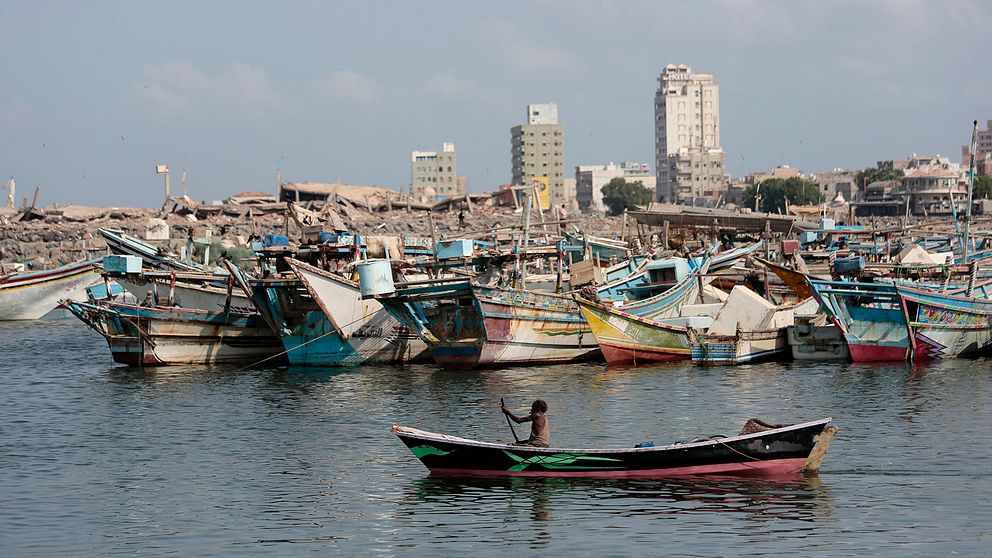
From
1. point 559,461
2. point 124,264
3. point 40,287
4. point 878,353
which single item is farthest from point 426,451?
point 40,287

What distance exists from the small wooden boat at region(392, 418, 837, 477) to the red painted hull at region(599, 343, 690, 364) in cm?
1240

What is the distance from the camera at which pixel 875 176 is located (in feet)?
528

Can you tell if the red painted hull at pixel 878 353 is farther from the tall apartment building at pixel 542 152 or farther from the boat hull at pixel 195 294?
the tall apartment building at pixel 542 152

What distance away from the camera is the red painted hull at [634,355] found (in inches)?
1154

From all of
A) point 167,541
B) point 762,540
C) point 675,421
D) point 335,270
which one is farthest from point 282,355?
point 762,540

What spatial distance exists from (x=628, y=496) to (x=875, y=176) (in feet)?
501

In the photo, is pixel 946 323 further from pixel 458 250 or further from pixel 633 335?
pixel 458 250

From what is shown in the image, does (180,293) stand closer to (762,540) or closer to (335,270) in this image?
(335,270)

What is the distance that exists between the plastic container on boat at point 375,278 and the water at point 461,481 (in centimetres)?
201

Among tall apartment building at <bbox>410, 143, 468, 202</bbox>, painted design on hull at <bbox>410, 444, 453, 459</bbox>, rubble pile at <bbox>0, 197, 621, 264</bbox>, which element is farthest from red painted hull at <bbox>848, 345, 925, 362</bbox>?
tall apartment building at <bbox>410, 143, 468, 202</bbox>

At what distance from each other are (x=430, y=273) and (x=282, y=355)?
4250 mm

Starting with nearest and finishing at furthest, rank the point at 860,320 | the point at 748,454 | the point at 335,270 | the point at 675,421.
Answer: the point at 748,454 < the point at 675,421 < the point at 860,320 < the point at 335,270

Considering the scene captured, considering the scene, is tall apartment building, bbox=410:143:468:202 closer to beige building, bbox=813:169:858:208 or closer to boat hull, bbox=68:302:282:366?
beige building, bbox=813:169:858:208

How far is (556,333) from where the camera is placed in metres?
29.9
